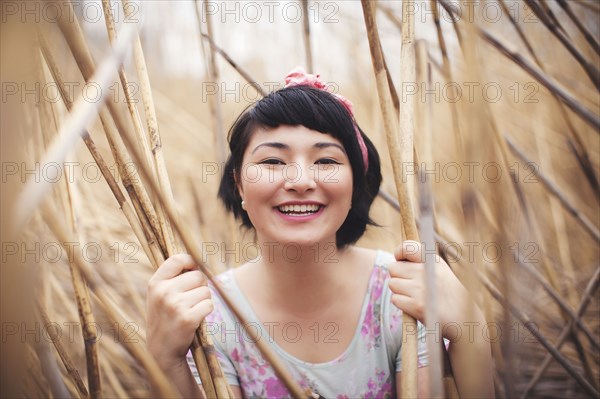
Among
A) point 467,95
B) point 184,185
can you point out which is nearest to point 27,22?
point 467,95

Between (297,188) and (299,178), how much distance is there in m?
0.02

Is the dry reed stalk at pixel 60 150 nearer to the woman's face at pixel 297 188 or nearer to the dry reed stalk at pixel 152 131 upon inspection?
the dry reed stalk at pixel 152 131

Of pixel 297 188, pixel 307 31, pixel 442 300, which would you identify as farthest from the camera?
pixel 307 31

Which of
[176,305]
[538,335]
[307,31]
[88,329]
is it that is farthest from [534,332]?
[307,31]

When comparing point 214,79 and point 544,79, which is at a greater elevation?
point 214,79

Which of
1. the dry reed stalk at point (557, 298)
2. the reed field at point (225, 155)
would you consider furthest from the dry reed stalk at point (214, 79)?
the dry reed stalk at point (557, 298)

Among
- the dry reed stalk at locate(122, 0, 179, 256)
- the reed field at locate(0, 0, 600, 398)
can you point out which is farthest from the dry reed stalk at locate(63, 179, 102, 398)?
the dry reed stalk at locate(122, 0, 179, 256)

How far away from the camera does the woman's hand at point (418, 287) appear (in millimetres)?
716

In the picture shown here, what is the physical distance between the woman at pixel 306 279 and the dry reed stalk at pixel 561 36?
14.6 inches

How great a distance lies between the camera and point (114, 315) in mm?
635

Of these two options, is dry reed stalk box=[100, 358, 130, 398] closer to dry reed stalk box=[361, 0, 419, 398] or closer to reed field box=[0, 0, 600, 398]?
reed field box=[0, 0, 600, 398]

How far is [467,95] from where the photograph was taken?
0.52m

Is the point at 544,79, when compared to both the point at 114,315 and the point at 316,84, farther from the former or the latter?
the point at 114,315

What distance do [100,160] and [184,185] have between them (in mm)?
1733
